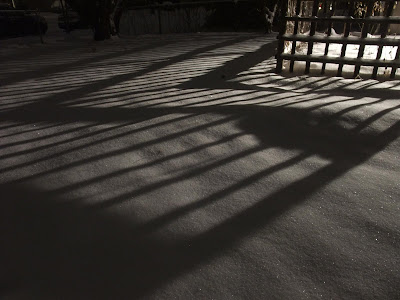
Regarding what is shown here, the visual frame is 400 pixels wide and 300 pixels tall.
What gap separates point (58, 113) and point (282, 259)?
294 cm

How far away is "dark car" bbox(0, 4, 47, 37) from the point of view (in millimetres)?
12289

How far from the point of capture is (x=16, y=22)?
12.7 meters

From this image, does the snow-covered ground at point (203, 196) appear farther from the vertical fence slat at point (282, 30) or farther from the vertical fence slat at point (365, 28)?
the vertical fence slat at point (282, 30)

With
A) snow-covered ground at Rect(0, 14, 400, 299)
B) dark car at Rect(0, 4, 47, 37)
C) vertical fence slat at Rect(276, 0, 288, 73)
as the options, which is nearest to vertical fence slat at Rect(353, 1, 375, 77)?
snow-covered ground at Rect(0, 14, 400, 299)

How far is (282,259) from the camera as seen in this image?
4.75 ft

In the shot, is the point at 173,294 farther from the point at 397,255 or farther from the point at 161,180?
the point at 397,255

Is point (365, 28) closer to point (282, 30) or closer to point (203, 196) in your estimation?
point (282, 30)

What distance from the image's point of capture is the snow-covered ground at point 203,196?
1.37m

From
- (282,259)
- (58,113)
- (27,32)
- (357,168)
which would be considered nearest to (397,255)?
(282,259)

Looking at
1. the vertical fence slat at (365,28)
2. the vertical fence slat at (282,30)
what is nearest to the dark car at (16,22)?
the vertical fence slat at (282,30)

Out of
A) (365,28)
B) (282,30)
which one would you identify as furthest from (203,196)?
(365,28)

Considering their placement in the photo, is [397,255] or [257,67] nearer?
[397,255]

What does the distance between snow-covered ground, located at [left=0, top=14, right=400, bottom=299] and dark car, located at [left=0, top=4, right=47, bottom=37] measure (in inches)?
436

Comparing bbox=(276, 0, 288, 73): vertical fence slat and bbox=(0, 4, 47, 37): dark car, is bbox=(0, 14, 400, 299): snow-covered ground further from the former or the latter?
bbox=(0, 4, 47, 37): dark car
